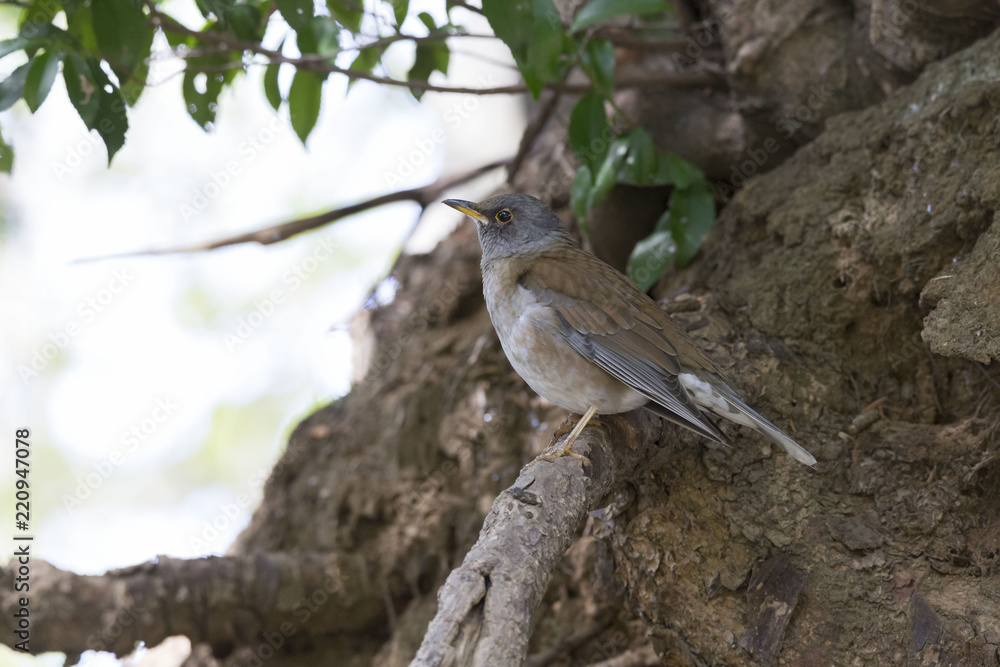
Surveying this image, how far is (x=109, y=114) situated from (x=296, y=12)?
0.89m

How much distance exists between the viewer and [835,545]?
10.4 feet

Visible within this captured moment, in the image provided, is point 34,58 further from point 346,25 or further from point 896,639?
point 896,639

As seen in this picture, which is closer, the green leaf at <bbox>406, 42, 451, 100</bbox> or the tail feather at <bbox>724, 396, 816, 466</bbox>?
the tail feather at <bbox>724, 396, 816, 466</bbox>

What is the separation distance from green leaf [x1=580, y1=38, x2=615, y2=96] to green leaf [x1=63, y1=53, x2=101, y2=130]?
232 centimetres

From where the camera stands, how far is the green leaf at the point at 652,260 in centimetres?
463

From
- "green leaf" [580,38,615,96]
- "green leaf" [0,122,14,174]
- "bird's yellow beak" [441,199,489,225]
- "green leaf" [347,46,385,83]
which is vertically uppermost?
"green leaf" [0,122,14,174]

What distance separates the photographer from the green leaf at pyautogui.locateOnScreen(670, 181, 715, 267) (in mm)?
4465

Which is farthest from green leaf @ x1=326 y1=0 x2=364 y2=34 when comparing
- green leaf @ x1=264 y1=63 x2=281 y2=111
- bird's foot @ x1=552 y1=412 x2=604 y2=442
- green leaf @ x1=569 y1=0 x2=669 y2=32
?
bird's foot @ x1=552 y1=412 x2=604 y2=442

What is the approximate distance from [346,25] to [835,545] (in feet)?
11.3

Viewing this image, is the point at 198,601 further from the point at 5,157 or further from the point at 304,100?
the point at 304,100

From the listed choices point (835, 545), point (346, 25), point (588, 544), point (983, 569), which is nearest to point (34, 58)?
point (346, 25)

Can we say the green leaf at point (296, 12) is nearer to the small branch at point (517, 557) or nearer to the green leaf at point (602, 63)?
the green leaf at point (602, 63)

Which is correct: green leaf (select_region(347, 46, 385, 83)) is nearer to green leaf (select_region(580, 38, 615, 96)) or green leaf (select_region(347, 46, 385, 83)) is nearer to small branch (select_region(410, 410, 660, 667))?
green leaf (select_region(580, 38, 615, 96))

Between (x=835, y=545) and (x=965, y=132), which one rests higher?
(x=965, y=132)
